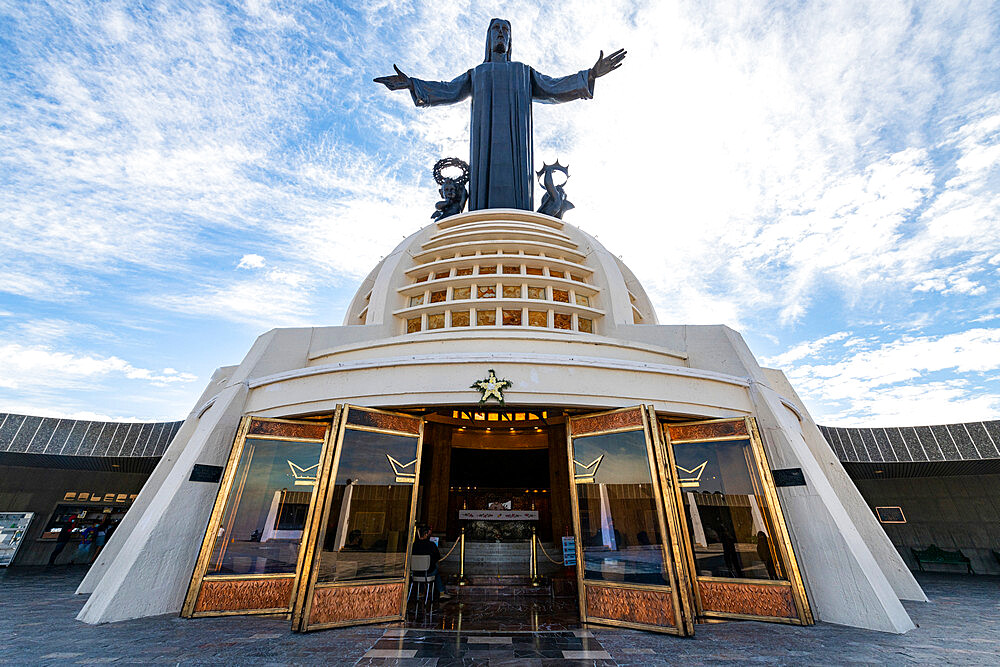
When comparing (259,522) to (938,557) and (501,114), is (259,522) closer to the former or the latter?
(938,557)

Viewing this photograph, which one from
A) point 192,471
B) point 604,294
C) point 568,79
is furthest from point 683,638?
point 568,79

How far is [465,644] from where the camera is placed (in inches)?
235

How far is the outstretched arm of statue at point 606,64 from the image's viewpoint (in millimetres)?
27781

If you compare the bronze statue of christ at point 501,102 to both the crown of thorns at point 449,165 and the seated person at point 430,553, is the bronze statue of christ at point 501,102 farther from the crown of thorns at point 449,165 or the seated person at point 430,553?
the seated person at point 430,553

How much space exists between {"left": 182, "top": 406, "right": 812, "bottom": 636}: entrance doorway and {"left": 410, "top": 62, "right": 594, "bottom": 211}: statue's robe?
19.6m

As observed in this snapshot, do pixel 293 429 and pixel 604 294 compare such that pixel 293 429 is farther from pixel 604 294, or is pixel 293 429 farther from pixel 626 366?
pixel 604 294

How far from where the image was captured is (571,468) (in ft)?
26.7

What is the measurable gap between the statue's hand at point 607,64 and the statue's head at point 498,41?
705 cm

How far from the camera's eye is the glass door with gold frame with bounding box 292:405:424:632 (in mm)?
6816

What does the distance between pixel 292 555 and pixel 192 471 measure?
8.16 ft

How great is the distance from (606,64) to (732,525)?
1166 inches

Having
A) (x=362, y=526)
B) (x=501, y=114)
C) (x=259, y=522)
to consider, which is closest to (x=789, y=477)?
(x=362, y=526)

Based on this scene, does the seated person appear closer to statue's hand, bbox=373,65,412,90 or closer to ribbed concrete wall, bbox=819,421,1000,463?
ribbed concrete wall, bbox=819,421,1000,463

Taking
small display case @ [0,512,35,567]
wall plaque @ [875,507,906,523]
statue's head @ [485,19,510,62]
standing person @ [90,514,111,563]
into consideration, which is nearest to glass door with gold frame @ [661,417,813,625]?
wall plaque @ [875,507,906,523]
